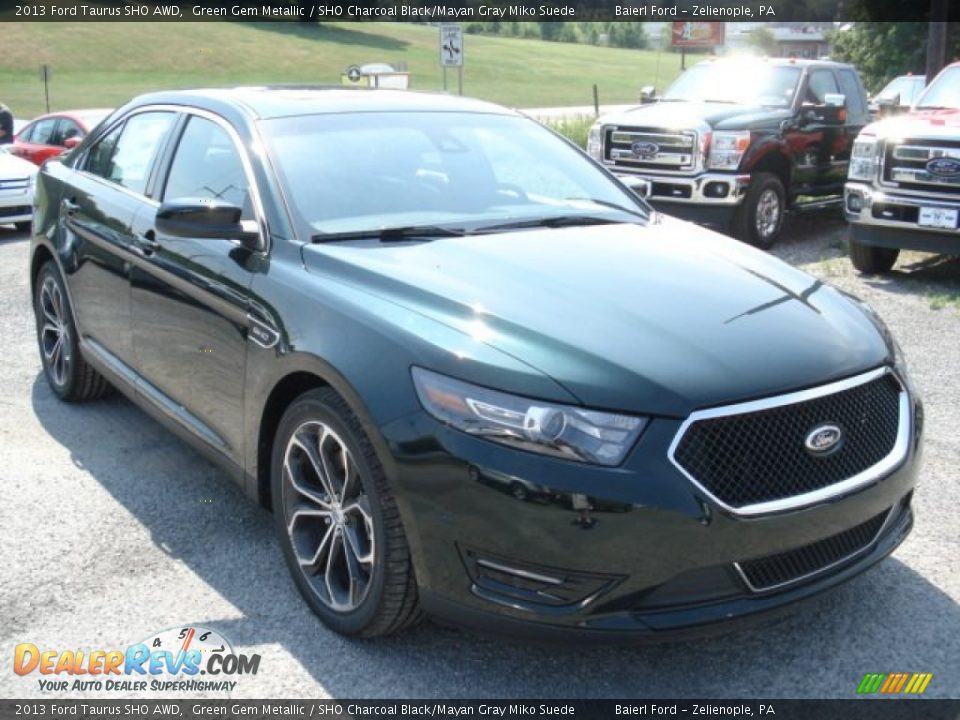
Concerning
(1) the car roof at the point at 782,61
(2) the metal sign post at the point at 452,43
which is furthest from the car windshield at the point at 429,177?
(2) the metal sign post at the point at 452,43

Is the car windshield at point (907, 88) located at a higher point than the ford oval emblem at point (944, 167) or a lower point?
higher

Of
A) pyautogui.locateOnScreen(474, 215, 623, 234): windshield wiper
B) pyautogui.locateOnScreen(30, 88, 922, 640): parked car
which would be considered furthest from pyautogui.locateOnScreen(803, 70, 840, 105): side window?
pyautogui.locateOnScreen(474, 215, 623, 234): windshield wiper

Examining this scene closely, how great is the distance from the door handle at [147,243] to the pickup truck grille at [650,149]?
7.21 meters

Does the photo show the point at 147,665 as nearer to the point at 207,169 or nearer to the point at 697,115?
the point at 207,169

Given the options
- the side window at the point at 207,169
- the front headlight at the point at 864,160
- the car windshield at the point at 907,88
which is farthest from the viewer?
the car windshield at the point at 907,88

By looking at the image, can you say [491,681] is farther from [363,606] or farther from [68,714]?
[68,714]

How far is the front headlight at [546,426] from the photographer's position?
2.78 metres

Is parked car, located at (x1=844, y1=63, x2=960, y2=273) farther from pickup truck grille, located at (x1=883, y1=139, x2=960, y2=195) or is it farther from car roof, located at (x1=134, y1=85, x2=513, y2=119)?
car roof, located at (x1=134, y1=85, x2=513, y2=119)

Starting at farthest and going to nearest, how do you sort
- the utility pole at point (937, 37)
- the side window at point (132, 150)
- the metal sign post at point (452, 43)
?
the metal sign post at point (452, 43) → the utility pole at point (937, 37) → the side window at point (132, 150)

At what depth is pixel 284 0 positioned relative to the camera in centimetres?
9131

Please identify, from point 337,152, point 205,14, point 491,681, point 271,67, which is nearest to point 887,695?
point 491,681

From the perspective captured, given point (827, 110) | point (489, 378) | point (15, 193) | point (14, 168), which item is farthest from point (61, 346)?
point (827, 110)

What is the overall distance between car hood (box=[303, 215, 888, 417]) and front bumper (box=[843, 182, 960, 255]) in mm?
5295
